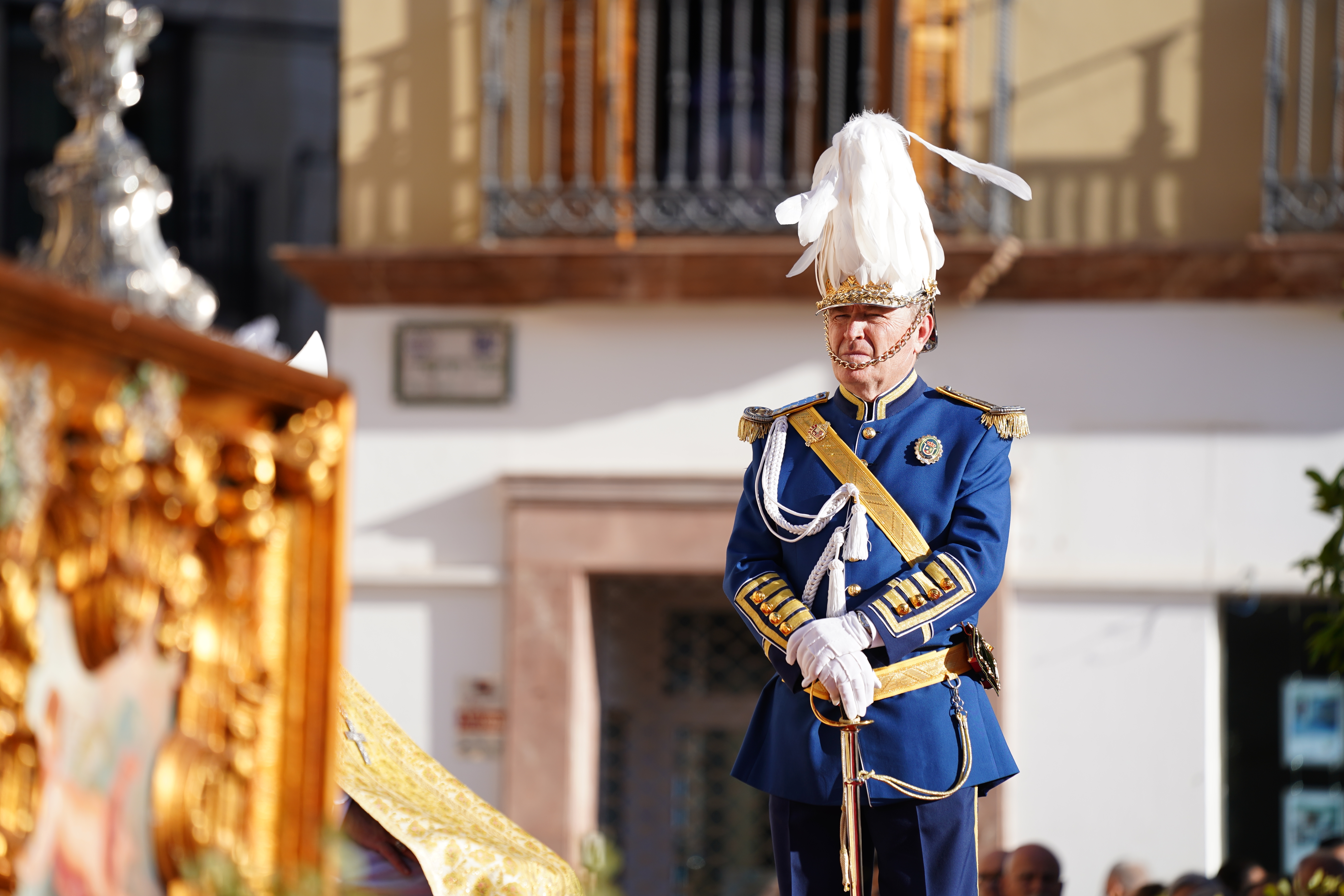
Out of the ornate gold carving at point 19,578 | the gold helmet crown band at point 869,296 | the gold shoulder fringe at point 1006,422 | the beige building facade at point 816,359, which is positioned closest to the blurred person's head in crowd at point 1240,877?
the beige building facade at point 816,359

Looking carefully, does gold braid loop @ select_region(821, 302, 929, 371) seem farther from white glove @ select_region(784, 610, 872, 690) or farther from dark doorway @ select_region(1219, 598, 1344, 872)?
dark doorway @ select_region(1219, 598, 1344, 872)

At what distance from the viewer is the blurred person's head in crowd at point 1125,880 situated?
5.80 m

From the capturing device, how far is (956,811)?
3.21 meters

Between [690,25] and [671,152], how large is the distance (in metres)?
0.69

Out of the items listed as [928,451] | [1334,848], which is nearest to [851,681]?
[928,451]

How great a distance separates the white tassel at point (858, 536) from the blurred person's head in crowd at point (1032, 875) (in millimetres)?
2321

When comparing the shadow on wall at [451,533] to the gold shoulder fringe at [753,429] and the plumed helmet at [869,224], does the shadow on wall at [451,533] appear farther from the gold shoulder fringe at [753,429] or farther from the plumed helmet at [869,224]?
the plumed helmet at [869,224]

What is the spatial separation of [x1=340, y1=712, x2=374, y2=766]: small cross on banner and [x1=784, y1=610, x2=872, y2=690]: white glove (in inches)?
38.2

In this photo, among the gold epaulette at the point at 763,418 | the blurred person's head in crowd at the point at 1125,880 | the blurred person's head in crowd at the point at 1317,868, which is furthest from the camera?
the blurred person's head in crowd at the point at 1125,880

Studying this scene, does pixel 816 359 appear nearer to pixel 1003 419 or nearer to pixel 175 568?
pixel 1003 419

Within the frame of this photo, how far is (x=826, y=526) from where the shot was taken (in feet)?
10.8

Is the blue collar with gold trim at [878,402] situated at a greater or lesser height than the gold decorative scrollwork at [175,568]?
greater

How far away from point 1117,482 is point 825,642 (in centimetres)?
416

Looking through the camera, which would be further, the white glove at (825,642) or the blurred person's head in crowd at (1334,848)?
the blurred person's head in crowd at (1334,848)
